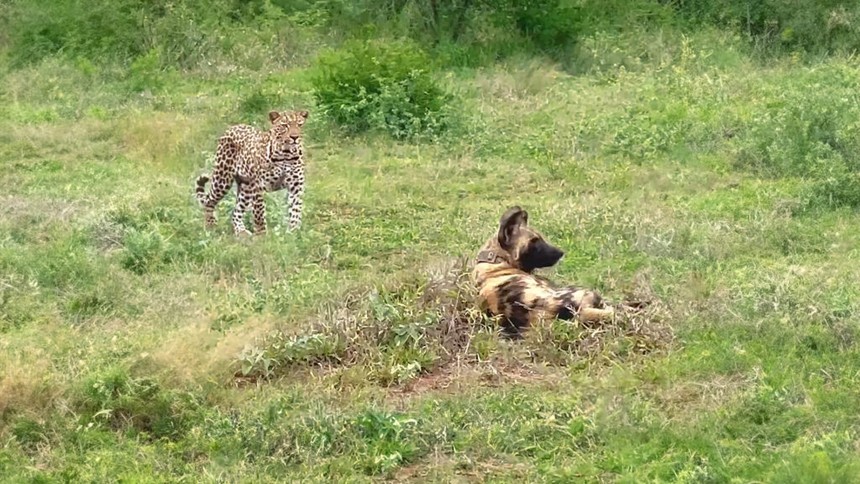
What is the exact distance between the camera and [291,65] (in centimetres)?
2089

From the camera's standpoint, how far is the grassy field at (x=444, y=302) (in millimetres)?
6430

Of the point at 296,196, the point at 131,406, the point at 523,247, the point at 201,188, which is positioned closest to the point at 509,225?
the point at 523,247

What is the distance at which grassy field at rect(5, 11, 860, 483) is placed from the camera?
6.43m

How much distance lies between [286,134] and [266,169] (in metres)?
0.36

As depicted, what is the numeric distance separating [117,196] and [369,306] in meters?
5.14

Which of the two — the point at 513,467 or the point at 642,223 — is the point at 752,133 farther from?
the point at 513,467

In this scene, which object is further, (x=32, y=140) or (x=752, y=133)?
(x=32, y=140)

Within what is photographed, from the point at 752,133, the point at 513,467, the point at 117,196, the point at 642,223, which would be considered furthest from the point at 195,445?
the point at 752,133

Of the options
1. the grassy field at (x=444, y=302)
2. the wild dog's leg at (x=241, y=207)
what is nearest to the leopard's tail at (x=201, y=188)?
the grassy field at (x=444, y=302)

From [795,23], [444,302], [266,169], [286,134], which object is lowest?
[444,302]

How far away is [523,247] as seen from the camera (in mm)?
8711

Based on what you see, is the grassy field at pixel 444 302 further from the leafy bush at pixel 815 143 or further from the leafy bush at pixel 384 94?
the leafy bush at pixel 384 94

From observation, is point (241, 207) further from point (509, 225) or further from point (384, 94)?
point (384, 94)

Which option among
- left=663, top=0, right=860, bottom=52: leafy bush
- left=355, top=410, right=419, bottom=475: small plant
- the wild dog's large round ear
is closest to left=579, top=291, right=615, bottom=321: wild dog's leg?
the wild dog's large round ear
